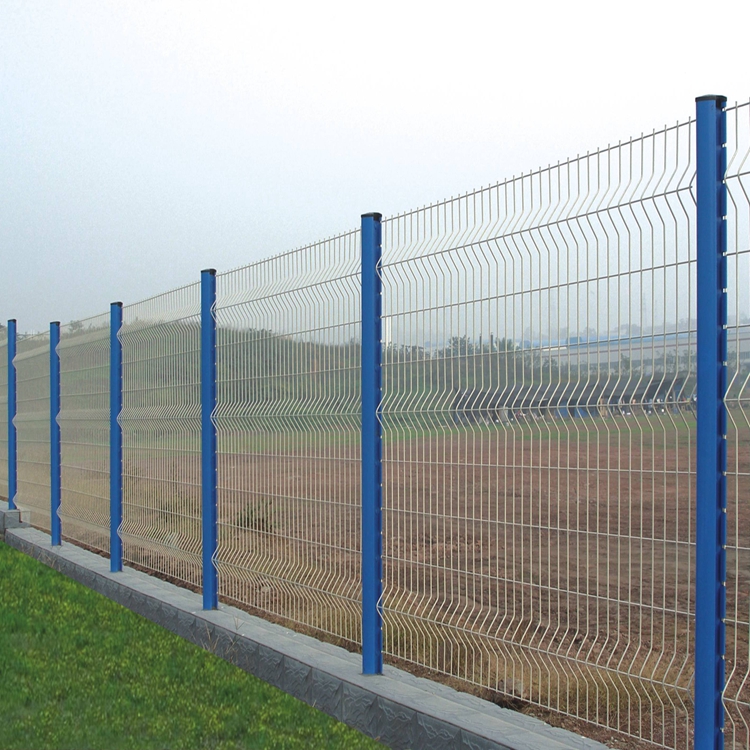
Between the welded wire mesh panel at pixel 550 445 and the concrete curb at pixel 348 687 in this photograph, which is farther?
the concrete curb at pixel 348 687

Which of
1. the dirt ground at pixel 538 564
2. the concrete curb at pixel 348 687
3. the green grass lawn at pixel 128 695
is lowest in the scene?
the green grass lawn at pixel 128 695

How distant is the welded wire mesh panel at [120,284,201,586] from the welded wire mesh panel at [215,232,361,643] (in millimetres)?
517

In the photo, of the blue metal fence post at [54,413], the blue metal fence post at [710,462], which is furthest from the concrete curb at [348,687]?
the blue metal fence post at [54,413]

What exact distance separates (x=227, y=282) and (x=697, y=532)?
4.47 metres

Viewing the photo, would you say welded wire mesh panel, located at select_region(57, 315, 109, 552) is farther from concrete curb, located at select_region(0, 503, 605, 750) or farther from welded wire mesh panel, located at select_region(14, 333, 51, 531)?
concrete curb, located at select_region(0, 503, 605, 750)

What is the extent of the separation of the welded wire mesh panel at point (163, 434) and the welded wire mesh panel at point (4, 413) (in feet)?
17.8

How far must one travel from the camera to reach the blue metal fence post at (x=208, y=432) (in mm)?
7188

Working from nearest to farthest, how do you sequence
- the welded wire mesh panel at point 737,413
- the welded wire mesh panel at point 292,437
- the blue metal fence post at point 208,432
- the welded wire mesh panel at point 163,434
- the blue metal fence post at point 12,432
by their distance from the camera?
the welded wire mesh panel at point 737,413, the welded wire mesh panel at point 292,437, the blue metal fence post at point 208,432, the welded wire mesh panel at point 163,434, the blue metal fence post at point 12,432

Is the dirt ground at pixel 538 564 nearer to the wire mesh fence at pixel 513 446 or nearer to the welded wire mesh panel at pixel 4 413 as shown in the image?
the wire mesh fence at pixel 513 446

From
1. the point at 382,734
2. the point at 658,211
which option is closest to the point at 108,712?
the point at 382,734

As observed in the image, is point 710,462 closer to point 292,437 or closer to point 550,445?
point 550,445

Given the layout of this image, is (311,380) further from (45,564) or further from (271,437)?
(45,564)

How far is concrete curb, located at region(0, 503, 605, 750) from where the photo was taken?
417 cm

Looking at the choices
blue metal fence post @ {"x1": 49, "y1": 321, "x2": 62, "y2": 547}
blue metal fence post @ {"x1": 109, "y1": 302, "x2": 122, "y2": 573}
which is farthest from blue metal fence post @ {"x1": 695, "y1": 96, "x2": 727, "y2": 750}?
blue metal fence post @ {"x1": 49, "y1": 321, "x2": 62, "y2": 547}
